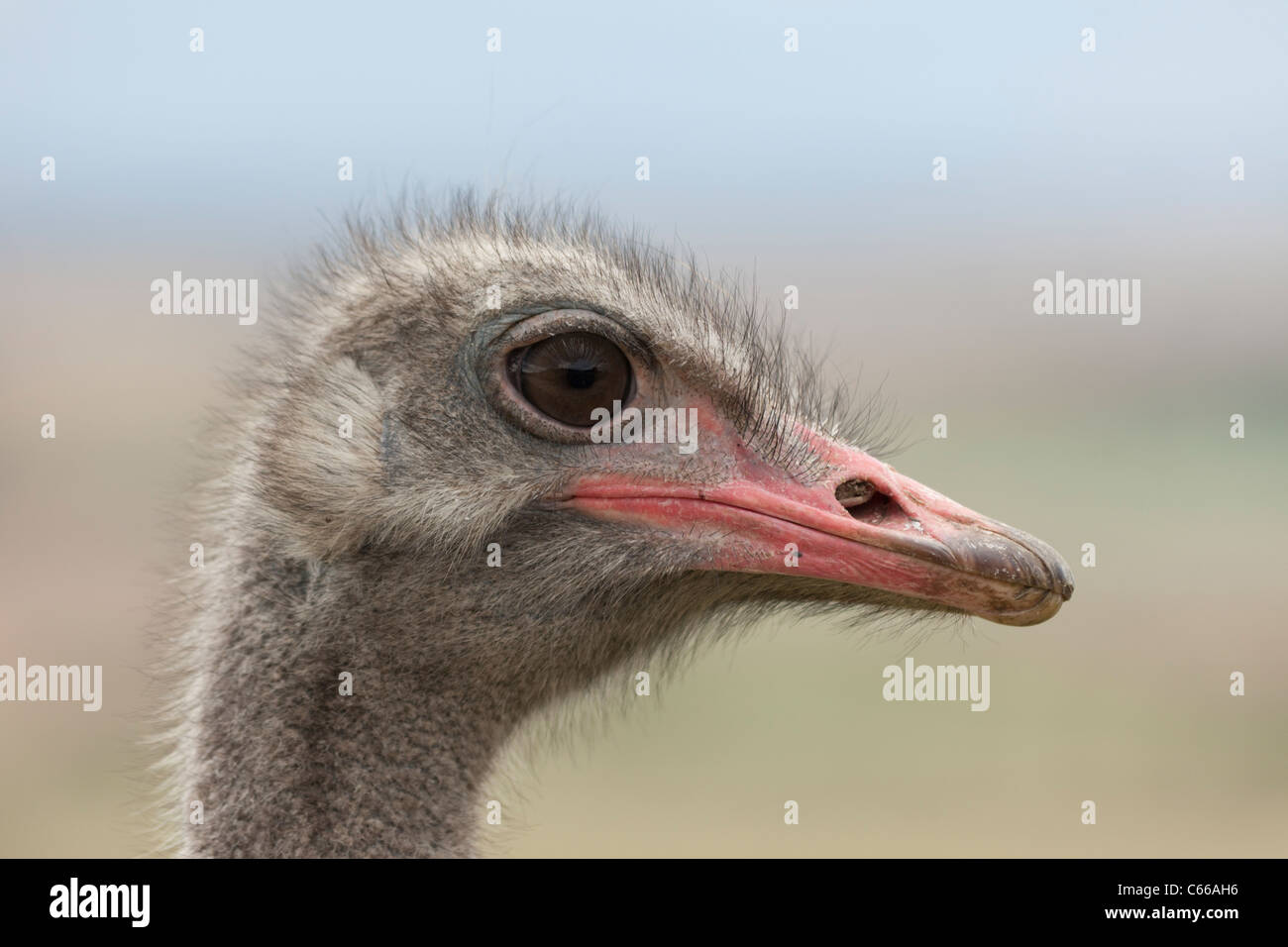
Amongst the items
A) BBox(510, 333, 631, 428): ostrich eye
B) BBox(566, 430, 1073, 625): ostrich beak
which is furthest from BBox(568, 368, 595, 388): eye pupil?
BBox(566, 430, 1073, 625): ostrich beak

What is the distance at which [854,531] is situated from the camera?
2.96 meters

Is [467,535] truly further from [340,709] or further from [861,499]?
[861,499]

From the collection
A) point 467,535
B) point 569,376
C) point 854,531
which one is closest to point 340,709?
point 467,535

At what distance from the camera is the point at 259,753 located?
3.02 m

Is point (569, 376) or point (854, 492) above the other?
point (569, 376)

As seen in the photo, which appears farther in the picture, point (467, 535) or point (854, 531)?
point (467, 535)

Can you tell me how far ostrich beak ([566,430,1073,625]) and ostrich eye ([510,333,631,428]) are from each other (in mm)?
140

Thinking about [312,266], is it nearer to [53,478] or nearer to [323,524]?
[323,524]

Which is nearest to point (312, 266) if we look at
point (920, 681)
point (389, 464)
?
point (389, 464)

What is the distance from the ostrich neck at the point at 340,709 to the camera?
9.91ft

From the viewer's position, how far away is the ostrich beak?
2891 millimetres

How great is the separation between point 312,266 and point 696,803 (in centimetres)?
675

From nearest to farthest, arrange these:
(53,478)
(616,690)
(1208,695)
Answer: (616,690), (1208,695), (53,478)

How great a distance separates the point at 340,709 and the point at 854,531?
3.28 ft
